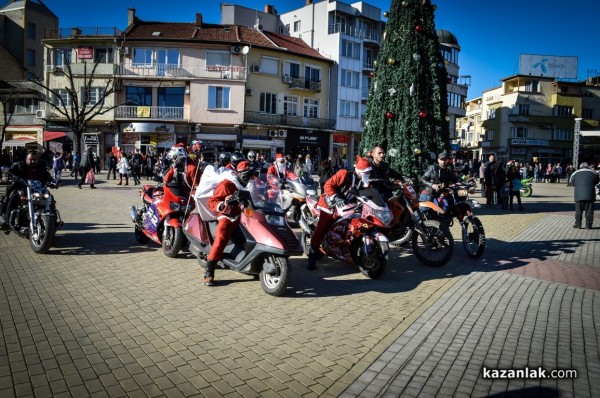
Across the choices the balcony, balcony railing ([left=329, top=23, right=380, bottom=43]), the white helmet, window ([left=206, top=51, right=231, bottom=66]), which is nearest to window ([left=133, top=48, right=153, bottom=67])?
window ([left=206, top=51, right=231, bottom=66])

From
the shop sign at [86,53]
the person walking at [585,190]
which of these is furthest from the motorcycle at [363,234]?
the shop sign at [86,53]

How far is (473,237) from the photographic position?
851 cm

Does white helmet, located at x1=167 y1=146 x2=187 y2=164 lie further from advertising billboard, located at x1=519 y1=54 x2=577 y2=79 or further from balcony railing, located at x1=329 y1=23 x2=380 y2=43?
advertising billboard, located at x1=519 y1=54 x2=577 y2=79

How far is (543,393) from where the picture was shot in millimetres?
3484

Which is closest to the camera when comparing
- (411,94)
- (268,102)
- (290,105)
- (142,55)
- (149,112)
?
Answer: (411,94)

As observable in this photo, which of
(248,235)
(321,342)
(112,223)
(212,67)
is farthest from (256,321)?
(212,67)

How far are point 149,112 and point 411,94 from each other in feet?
97.7

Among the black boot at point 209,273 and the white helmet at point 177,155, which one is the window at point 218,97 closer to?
the white helmet at point 177,155

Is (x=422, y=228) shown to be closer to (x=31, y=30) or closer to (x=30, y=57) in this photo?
(x=30, y=57)

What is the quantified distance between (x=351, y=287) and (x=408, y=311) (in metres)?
1.14

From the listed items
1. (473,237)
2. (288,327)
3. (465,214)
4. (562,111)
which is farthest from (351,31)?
(288,327)

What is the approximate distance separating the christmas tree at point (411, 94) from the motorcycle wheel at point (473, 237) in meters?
5.19

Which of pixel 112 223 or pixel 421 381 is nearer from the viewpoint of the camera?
pixel 421 381

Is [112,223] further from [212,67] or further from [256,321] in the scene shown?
[212,67]
